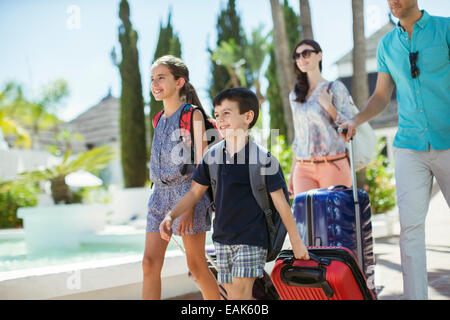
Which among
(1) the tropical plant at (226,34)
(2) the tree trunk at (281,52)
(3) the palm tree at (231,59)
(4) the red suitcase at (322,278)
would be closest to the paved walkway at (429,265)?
(4) the red suitcase at (322,278)

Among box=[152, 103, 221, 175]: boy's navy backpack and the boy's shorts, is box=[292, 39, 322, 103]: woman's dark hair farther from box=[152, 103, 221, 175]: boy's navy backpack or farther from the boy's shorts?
the boy's shorts

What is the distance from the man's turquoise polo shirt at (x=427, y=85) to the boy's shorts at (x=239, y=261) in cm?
115

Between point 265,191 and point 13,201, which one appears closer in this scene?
point 265,191

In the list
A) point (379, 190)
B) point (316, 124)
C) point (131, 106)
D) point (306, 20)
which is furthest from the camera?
point (131, 106)

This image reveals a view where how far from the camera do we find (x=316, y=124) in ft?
11.6

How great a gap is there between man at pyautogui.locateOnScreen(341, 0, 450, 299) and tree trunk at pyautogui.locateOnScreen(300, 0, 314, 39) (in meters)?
4.84

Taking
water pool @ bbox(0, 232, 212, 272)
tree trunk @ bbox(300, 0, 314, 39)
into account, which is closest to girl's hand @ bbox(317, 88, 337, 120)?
water pool @ bbox(0, 232, 212, 272)

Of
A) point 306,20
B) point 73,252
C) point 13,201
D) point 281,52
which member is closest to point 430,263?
point 306,20

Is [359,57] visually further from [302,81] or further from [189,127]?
[189,127]

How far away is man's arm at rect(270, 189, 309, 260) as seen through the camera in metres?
2.33

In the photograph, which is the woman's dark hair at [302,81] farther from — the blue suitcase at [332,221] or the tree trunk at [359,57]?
the tree trunk at [359,57]

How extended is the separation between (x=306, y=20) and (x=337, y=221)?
539cm

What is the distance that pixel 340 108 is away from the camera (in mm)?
3463

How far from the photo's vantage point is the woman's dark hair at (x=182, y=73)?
2.99 metres
